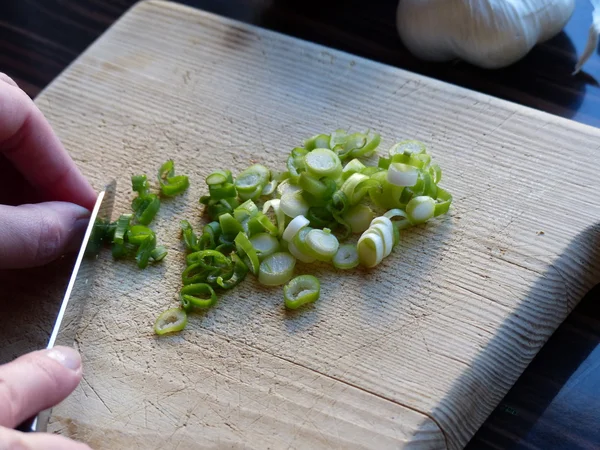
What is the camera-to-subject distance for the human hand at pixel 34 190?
1.32 m

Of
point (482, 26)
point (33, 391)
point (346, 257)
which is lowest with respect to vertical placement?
point (33, 391)

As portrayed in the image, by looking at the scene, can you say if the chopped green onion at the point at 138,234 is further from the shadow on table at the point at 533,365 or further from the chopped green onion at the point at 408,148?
the shadow on table at the point at 533,365

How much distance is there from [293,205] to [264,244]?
10cm

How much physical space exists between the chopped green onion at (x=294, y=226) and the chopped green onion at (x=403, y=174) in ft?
0.67

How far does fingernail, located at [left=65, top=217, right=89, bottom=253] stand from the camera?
4.63ft

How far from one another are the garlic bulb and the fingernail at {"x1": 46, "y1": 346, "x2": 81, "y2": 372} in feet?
4.25

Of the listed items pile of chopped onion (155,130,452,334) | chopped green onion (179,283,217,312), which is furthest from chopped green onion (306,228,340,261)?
chopped green onion (179,283,217,312)

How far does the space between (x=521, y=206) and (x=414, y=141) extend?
28 centimetres

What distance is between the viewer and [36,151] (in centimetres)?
142

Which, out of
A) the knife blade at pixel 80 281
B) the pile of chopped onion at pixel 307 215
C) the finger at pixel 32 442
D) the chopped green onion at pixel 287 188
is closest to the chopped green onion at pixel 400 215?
the pile of chopped onion at pixel 307 215

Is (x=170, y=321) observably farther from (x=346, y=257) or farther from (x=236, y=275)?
(x=346, y=257)

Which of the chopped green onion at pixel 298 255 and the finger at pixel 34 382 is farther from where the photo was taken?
the chopped green onion at pixel 298 255

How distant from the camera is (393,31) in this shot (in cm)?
218

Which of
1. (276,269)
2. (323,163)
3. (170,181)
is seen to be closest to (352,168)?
(323,163)
